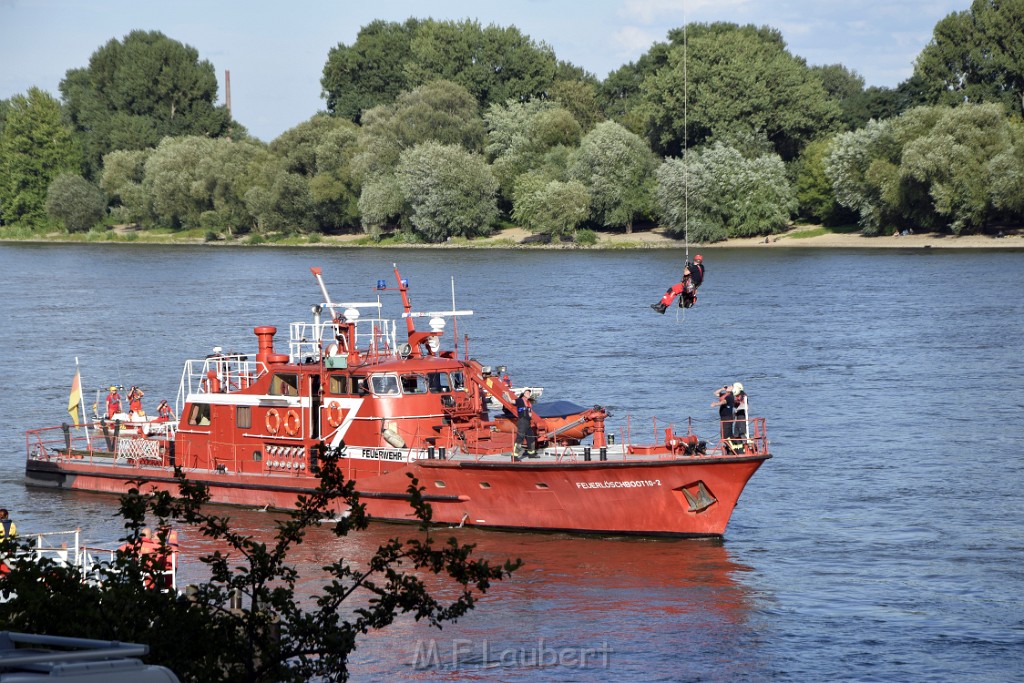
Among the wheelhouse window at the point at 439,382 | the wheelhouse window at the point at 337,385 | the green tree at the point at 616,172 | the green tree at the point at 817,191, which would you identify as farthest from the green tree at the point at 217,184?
the wheelhouse window at the point at 439,382

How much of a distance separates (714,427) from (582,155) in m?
69.1

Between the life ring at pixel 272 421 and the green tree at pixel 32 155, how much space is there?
4617 inches

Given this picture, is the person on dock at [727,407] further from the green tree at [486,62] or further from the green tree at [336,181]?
the green tree at [486,62]

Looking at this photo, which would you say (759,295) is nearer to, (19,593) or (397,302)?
(397,302)

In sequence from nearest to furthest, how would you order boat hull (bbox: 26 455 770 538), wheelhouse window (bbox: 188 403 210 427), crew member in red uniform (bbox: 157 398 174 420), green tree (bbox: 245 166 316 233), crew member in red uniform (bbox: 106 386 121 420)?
boat hull (bbox: 26 455 770 538) < wheelhouse window (bbox: 188 403 210 427) < crew member in red uniform (bbox: 157 398 174 420) < crew member in red uniform (bbox: 106 386 121 420) < green tree (bbox: 245 166 316 233)

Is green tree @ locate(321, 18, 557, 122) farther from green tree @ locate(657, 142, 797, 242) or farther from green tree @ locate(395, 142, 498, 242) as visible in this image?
green tree @ locate(657, 142, 797, 242)

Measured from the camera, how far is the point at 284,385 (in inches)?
Result: 1294

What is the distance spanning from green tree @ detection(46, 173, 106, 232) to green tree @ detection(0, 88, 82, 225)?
11.5 feet

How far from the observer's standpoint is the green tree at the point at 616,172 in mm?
109250

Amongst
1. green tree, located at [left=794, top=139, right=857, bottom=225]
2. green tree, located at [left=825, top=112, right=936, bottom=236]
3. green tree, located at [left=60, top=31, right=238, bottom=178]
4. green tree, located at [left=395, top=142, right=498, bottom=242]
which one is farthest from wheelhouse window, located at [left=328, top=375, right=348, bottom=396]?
green tree, located at [left=60, top=31, right=238, bottom=178]

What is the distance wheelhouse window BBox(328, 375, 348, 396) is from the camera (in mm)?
31906

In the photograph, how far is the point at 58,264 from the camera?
112750mm

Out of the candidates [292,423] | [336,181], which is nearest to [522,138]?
[336,181]

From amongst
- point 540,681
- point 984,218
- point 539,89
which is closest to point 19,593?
point 540,681
